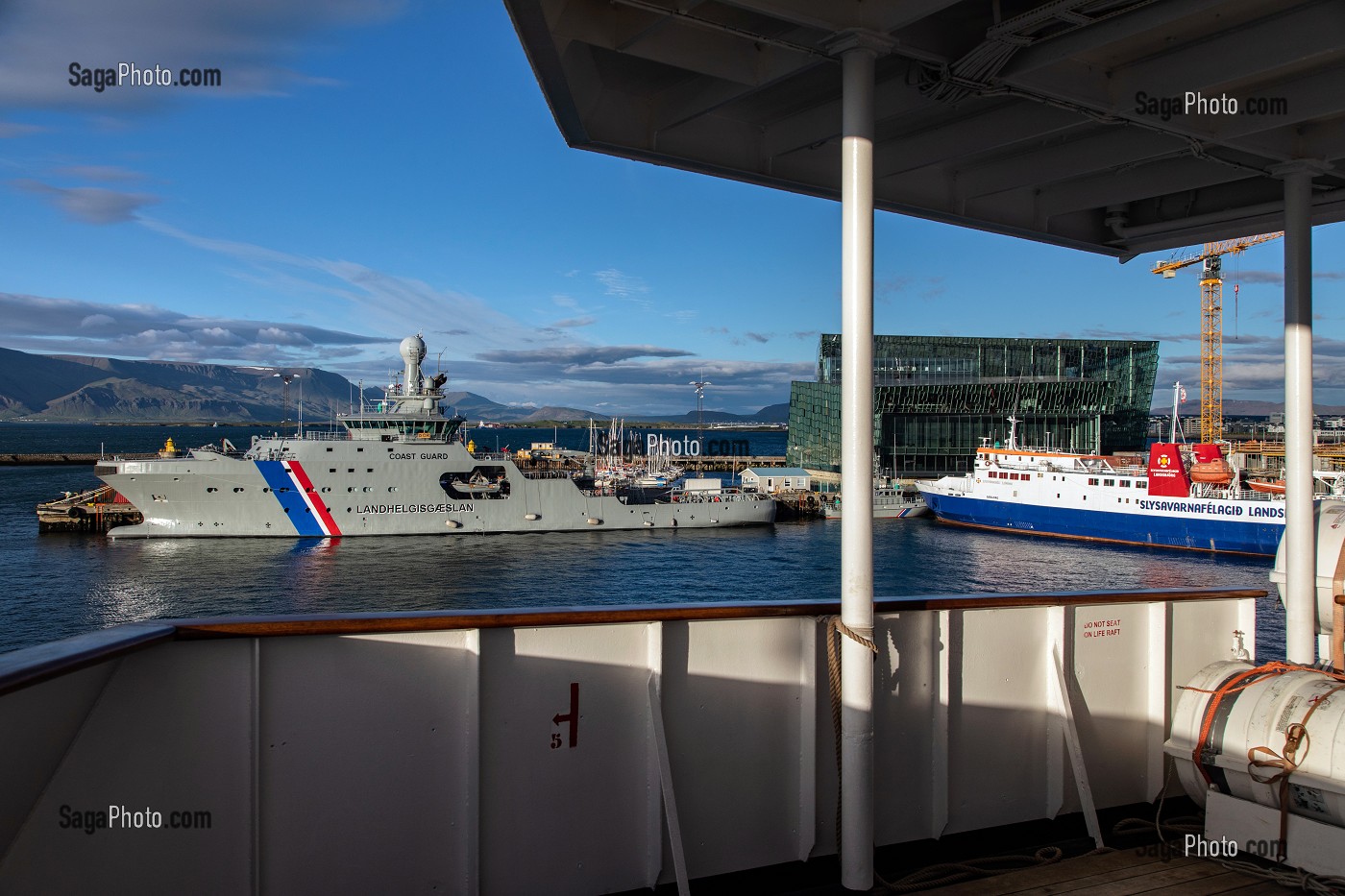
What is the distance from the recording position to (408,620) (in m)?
2.25

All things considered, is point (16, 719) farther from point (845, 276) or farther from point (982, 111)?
point (982, 111)

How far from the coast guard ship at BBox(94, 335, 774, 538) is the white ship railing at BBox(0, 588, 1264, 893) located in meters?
29.4

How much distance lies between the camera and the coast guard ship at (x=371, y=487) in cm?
2877

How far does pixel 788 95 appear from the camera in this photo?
3.25 meters

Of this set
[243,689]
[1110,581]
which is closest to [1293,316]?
[243,689]

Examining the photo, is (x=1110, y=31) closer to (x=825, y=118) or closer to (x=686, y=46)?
(x=825, y=118)

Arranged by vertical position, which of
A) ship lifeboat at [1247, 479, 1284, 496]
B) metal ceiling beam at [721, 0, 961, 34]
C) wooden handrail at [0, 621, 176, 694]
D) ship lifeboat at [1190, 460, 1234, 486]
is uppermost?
metal ceiling beam at [721, 0, 961, 34]

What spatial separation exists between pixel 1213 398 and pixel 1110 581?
1155 inches

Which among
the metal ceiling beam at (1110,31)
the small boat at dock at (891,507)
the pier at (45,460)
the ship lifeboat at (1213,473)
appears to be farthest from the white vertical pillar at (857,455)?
the pier at (45,460)

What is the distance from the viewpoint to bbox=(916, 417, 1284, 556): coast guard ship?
2797 cm

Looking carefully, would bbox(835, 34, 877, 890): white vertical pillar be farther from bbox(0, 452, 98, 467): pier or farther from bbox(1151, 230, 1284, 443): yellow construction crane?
bbox(0, 452, 98, 467): pier

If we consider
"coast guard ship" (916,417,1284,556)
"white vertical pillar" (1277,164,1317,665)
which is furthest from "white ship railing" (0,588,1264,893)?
"coast guard ship" (916,417,1284,556)

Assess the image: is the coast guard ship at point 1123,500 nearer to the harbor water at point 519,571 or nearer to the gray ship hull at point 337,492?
the harbor water at point 519,571

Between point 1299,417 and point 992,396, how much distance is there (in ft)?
172
